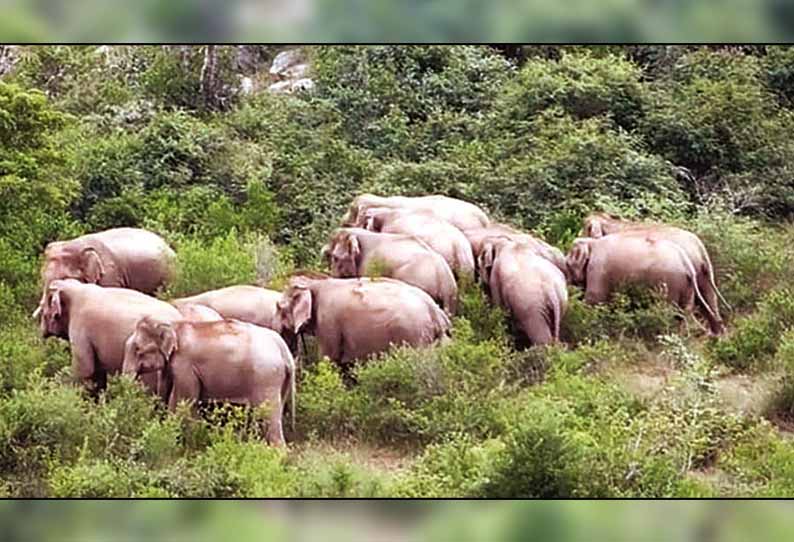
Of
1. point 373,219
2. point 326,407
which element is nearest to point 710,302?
point 373,219

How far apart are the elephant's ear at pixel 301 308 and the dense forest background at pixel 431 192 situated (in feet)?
0.41

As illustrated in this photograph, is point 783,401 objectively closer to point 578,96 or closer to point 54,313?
point 578,96

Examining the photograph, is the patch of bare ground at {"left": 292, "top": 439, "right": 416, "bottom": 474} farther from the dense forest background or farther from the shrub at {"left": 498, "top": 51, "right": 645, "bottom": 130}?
the shrub at {"left": 498, "top": 51, "right": 645, "bottom": 130}

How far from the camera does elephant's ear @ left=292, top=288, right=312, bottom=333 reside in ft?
8.73

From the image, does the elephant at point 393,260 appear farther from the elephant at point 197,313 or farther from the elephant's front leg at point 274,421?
the elephant's front leg at point 274,421

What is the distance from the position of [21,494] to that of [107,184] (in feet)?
3.72

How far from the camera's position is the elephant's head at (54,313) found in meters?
2.62

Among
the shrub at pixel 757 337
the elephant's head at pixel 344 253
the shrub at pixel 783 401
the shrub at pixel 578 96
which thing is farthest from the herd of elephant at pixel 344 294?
the shrub at pixel 783 401

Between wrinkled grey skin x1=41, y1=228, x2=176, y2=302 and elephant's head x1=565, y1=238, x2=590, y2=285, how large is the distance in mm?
807

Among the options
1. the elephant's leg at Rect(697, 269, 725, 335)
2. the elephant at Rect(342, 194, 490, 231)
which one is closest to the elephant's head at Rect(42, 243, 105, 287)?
the elephant at Rect(342, 194, 490, 231)

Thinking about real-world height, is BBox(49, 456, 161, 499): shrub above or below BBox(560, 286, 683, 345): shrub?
below

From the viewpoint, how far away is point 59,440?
2.22 metres

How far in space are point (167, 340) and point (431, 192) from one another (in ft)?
3.00

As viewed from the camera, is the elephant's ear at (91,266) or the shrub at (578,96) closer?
the elephant's ear at (91,266)
